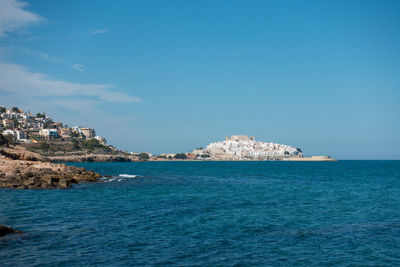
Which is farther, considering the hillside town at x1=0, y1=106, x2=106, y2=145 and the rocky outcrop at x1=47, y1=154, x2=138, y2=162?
the hillside town at x1=0, y1=106, x2=106, y2=145

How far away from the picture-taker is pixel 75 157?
148750mm

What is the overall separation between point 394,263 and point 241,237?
662 cm

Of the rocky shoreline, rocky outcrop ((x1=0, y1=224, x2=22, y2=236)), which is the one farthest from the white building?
rocky outcrop ((x1=0, y1=224, x2=22, y2=236))

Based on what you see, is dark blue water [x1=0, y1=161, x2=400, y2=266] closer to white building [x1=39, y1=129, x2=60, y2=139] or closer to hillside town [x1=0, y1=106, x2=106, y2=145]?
hillside town [x1=0, y1=106, x2=106, y2=145]

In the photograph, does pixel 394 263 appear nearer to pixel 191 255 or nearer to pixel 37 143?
pixel 191 255

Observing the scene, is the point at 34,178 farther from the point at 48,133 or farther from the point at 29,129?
the point at 29,129

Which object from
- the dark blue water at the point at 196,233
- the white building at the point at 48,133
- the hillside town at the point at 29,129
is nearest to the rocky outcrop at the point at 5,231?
the dark blue water at the point at 196,233

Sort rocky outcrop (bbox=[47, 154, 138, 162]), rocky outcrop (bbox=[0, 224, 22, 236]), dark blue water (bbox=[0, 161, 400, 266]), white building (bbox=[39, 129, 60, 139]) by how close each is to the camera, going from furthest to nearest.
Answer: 1. white building (bbox=[39, 129, 60, 139])
2. rocky outcrop (bbox=[47, 154, 138, 162])
3. rocky outcrop (bbox=[0, 224, 22, 236])
4. dark blue water (bbox=[0, 161, 400, 266])

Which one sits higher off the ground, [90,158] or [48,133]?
[48,133]

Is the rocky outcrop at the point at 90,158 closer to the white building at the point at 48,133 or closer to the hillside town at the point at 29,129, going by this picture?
the hillside town at the point at 29,129

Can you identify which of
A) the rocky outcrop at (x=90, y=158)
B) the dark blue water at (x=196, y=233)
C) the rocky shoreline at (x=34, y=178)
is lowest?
the dark blue water at (x=196, y=233)

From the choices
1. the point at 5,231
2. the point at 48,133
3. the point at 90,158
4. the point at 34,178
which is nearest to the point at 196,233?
the point at 5,231

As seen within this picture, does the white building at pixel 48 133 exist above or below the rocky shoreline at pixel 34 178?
above

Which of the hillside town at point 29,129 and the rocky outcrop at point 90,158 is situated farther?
the hillside town at point 29,129
